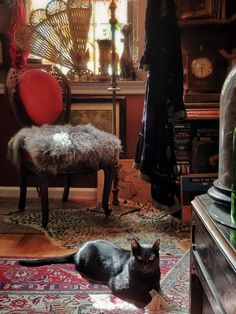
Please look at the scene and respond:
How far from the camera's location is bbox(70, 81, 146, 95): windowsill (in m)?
3.18

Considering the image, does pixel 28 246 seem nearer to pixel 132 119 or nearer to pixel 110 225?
pixel 110 225

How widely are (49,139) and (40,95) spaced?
495 millimetres

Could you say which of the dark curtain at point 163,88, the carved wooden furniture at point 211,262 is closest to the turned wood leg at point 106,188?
the dark curtain at point 163,88

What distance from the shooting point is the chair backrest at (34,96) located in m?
2.76

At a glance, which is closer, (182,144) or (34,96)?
(182,144)

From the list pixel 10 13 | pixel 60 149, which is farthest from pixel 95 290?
pixel 10 13

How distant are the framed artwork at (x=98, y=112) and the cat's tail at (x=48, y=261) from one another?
1390 millimetres

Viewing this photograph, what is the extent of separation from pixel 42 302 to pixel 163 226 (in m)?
1.08

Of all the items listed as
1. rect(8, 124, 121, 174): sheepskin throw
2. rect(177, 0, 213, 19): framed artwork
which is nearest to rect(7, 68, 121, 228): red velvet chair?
rect(8, 124, 121, 174): sheepskin throw

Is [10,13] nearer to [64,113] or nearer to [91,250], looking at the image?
[64,113]

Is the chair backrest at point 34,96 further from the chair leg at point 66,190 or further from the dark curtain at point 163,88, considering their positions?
the dark curtain at point 163,88

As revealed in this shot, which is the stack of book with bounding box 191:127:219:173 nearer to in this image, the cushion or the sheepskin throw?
the sheepskin throw

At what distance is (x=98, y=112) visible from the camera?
3232 millimetres

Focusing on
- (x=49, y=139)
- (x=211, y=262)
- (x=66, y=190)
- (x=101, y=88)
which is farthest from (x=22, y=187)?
(x=211, y=262)
